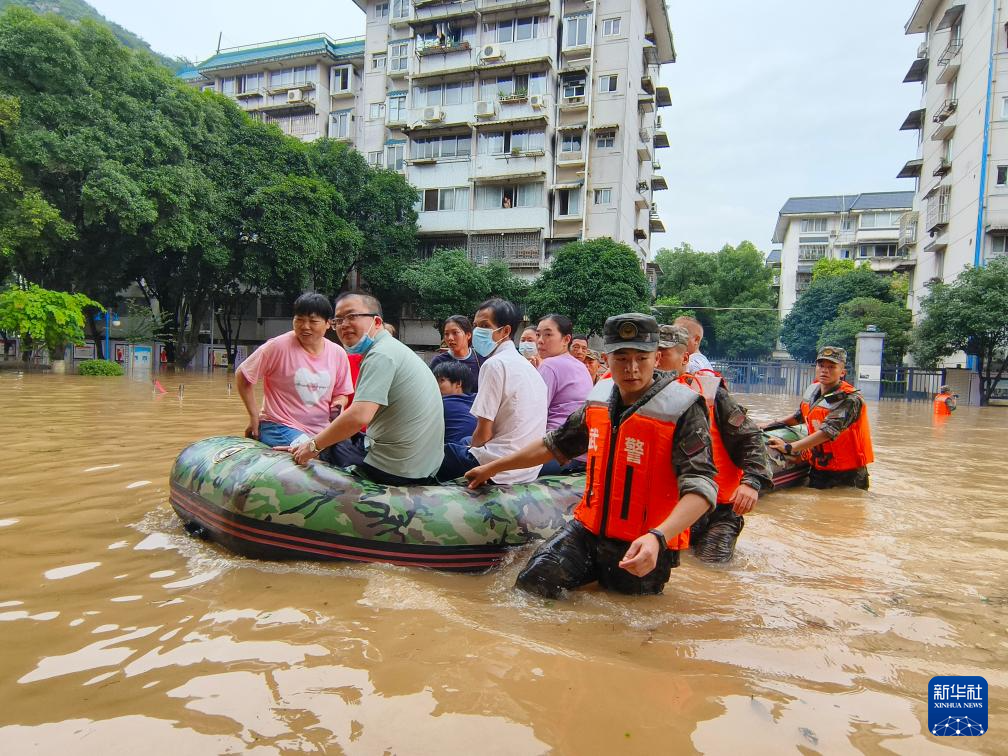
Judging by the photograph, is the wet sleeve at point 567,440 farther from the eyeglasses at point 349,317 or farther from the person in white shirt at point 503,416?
the eyeglasses at point 349,317

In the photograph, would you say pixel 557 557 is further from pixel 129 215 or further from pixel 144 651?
pixel 129 215

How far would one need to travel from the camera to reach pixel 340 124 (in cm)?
3747

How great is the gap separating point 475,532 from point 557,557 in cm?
65

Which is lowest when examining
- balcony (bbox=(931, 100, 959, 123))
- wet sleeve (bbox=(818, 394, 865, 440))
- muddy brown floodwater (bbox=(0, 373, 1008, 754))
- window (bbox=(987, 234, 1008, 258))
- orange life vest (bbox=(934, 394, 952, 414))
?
orange life vest (bbox=(934, 394, 952, 414))

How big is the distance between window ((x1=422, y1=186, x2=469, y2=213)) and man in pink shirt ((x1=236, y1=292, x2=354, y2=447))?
26.9 m

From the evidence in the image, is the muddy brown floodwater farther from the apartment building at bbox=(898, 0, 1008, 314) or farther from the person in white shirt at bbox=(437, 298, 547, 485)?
the apartment building at bbox=(898, 0, 1008, 314)

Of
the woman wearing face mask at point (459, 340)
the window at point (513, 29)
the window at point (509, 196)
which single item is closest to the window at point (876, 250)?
the window at point (509, 196)

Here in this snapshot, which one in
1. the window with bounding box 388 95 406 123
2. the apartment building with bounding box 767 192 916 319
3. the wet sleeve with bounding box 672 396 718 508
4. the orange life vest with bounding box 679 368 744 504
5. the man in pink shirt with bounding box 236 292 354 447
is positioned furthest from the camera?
the apartment building with bounding box 767 192 916 319

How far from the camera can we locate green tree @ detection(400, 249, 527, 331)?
2672 cm

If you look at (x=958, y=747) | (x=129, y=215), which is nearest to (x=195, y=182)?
(x=129, y=215)

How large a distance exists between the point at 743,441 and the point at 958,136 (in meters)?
31.9

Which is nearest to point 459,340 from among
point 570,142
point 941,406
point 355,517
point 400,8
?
point 355,517

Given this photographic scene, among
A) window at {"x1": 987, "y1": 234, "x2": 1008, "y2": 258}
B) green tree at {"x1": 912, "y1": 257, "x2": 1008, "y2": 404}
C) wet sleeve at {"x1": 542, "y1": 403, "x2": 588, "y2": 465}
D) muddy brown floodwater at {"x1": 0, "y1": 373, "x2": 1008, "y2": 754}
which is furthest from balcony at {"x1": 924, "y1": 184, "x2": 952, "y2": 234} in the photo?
wet sleeve at {"x1": 542, "y1": 403, "x2": 588, "y2": 465}

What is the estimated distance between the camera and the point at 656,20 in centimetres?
3369
